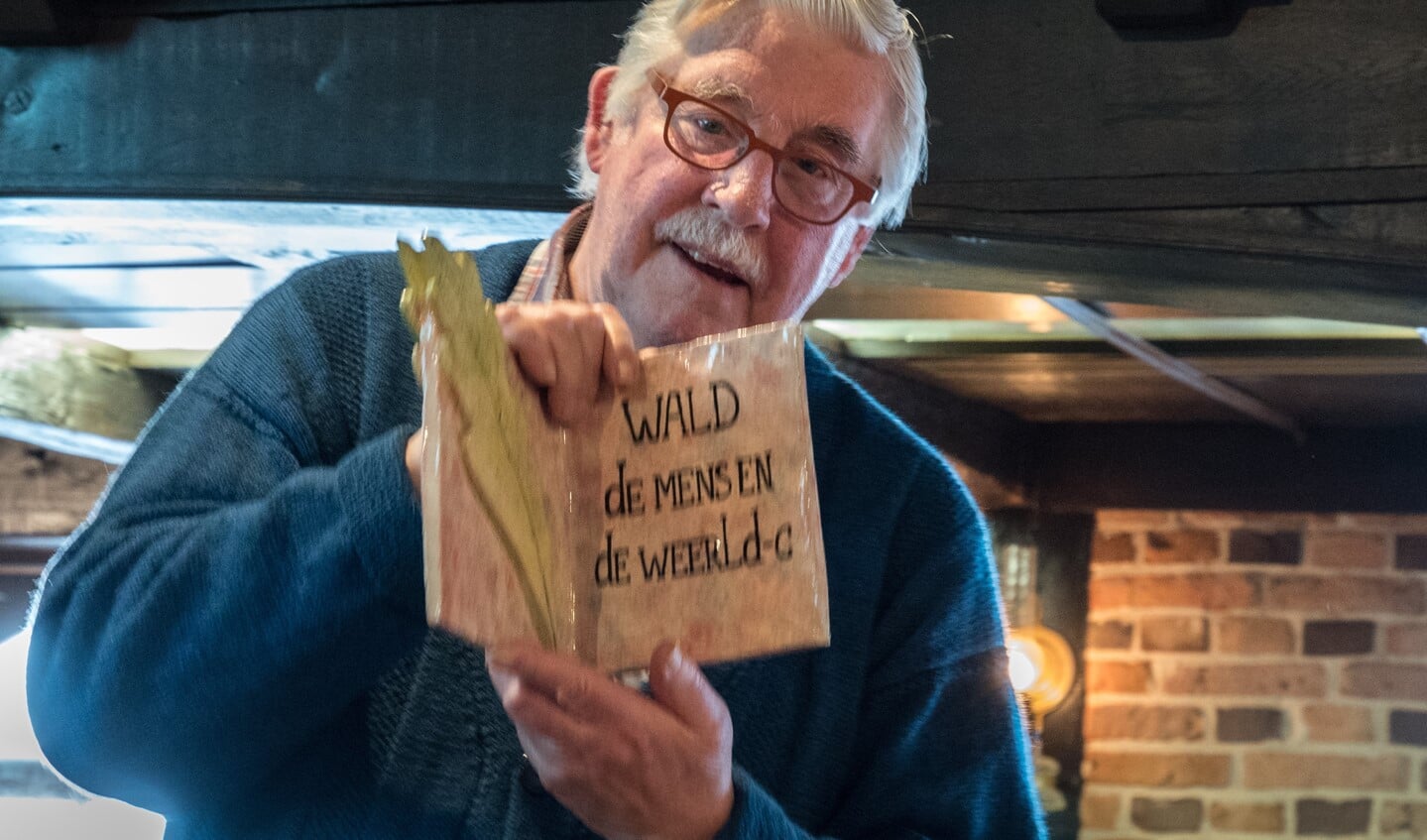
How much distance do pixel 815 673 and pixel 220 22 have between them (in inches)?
51.4

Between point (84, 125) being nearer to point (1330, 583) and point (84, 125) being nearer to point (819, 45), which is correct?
point (819, 45)

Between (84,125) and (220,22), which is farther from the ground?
(220,22)

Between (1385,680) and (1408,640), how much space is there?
12 cm

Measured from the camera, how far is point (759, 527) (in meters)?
0.77

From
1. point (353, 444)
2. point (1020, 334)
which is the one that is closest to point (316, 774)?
point (353, 444)

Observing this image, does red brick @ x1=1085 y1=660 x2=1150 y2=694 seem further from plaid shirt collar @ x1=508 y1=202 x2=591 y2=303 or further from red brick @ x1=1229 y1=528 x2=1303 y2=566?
plaid shirt collar @ x1=508 y1=202 x2=591 y2=303

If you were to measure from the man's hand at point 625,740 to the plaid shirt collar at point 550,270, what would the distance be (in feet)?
1.47

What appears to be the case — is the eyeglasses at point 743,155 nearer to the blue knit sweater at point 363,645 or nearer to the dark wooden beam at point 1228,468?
the blue knit sweater at point 363,645

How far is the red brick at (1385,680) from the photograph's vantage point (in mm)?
3758

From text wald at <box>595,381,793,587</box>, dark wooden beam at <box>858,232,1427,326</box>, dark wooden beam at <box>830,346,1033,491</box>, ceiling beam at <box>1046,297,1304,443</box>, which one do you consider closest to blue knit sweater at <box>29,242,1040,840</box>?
text wald at <box>595,381,793,587</box>

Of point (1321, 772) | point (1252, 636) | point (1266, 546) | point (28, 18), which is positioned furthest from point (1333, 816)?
point (28, 18)

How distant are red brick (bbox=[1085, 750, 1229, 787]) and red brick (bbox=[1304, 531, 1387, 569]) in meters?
0.58

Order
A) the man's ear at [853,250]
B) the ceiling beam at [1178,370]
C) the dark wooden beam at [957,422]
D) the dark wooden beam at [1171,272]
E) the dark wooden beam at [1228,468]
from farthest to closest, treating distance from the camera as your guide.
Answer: the dark wooden beam at [1228,468]
the dark wooden beam at [957,422]
the ceiling beam at [1178,370]
the dark wooden beam at [1171,272]
the man's ear at [853,250]

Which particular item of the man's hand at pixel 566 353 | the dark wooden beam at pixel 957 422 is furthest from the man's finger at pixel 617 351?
the dark wooden beam at pixel 957 422
